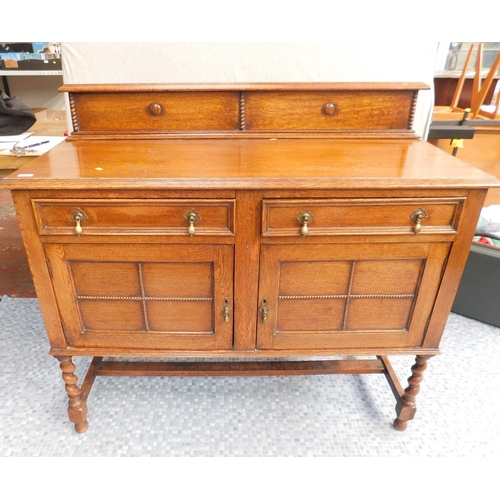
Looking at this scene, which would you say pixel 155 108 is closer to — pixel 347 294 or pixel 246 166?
pixel 246 166

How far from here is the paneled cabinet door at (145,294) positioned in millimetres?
1186

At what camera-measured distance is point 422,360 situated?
1.42 metres

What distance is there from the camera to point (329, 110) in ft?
4.84

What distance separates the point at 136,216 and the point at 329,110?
0.82m

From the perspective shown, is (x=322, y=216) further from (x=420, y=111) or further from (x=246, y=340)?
(x=420, y=111)

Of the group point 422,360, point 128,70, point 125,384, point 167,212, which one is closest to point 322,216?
point 167,212

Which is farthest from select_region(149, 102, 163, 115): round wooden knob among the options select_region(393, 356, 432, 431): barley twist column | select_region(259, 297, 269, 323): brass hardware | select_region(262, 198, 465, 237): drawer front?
select_region(393, 356, 432, 431): barley twist column

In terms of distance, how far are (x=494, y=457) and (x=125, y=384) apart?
148 cm

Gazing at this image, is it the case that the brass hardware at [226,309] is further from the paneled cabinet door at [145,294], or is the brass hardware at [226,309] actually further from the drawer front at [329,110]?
the drawer front at [329,110]

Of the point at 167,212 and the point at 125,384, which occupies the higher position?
the point at 167,212

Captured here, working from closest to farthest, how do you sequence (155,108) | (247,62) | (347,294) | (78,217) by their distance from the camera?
(78,217) → (347,294) → (155,108) → (247,62)

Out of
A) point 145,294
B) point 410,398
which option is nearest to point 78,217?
point 145,294

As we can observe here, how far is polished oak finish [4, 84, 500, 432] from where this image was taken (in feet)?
3.61

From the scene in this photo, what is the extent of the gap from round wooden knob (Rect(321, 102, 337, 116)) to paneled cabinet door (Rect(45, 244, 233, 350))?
2.23 feet
